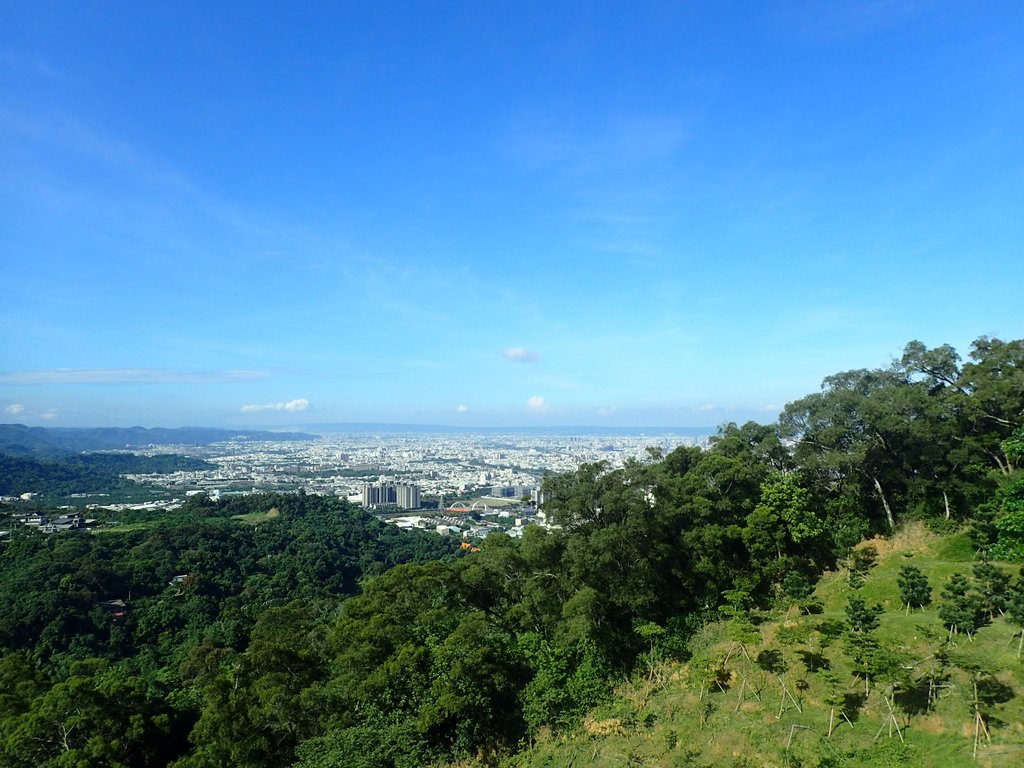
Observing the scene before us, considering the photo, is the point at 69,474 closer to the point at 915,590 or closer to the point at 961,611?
the point at 915,590

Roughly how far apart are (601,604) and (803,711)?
13.6 feet

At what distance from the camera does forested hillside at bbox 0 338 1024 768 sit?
984cm

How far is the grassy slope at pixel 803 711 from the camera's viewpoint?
7.29 metres

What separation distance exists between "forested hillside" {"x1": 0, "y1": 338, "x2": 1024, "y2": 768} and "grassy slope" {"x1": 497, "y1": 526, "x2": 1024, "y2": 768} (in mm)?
216

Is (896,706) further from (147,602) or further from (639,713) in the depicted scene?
(147,602)

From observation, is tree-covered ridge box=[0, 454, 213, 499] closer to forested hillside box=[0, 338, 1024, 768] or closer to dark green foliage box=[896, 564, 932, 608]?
forested hillside box=[0, 338, 1024, 768]

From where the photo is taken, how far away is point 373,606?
512 inches

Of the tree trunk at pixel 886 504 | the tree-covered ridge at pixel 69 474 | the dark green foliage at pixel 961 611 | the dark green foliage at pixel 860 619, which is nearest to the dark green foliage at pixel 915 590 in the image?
the dark green foliage at pixel 961 611

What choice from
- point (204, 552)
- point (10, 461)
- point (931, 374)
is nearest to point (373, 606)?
point (931, 374)

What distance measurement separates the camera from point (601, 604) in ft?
39.1

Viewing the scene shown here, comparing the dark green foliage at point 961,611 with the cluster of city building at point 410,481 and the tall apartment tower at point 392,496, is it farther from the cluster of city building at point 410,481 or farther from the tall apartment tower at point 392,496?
the tall apartment tower at point 392,496

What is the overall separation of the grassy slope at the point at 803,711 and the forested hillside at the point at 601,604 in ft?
0.71

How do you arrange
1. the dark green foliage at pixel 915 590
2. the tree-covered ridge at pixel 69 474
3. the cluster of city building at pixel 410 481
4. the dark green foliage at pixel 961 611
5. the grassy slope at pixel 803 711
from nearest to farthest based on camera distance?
the grassy slope at pixel 803 711 → the dark green foliage at pixel 961 611 → the dark green foliage at pixel 915 590 → the cluster of city building at pixel 410 481 → the tree-covered ridge at pixel 69 474

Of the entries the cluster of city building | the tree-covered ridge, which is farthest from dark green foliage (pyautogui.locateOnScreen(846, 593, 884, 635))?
the tree-covered ridge
